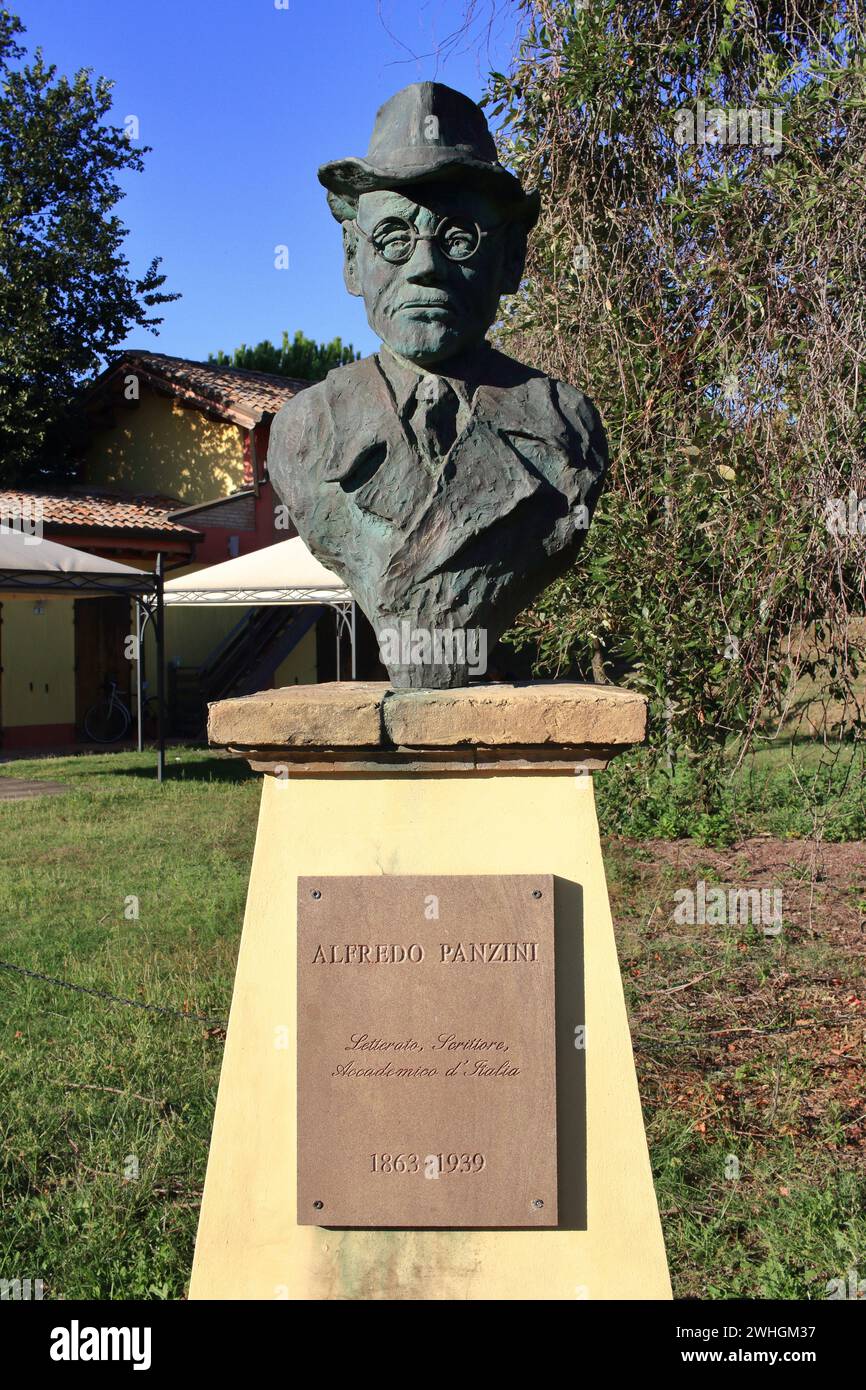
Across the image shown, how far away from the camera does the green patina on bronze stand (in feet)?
8.98

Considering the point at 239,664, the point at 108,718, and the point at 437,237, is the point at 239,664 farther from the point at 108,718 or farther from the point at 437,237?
the point at 437,237

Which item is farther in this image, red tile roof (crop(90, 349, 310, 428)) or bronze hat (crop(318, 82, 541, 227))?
red tile roof (crop(90, 349, 310, 428))

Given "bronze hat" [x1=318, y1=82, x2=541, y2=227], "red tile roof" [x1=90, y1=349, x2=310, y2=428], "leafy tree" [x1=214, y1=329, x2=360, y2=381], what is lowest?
"bronze hat" [x1=318, y1=82, x2=541, y2=227]

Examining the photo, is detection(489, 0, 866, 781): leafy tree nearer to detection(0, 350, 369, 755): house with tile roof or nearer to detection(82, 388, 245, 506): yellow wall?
detection(0, 350, 369, 755): house with tile roof

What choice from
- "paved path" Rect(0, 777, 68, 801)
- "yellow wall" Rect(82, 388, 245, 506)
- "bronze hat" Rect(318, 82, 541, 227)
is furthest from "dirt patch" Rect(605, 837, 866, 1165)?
"yellow wall" Rect(82, 388, 245, 506)

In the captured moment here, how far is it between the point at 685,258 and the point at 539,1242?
14.9ft

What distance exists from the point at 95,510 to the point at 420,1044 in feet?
45.6

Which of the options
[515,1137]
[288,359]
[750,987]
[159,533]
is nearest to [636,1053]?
[750,987]

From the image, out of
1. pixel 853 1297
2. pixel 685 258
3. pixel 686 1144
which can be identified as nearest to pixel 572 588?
pixel 685 258

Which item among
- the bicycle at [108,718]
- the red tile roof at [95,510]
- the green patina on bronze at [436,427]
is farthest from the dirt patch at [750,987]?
the bicycle at [108,718]

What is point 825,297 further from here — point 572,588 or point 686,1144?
point 686,1144

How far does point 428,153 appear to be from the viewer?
2676 millimetres

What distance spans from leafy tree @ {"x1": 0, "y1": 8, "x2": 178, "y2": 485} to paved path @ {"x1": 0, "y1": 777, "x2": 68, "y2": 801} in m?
6.61

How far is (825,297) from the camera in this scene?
4758mm
